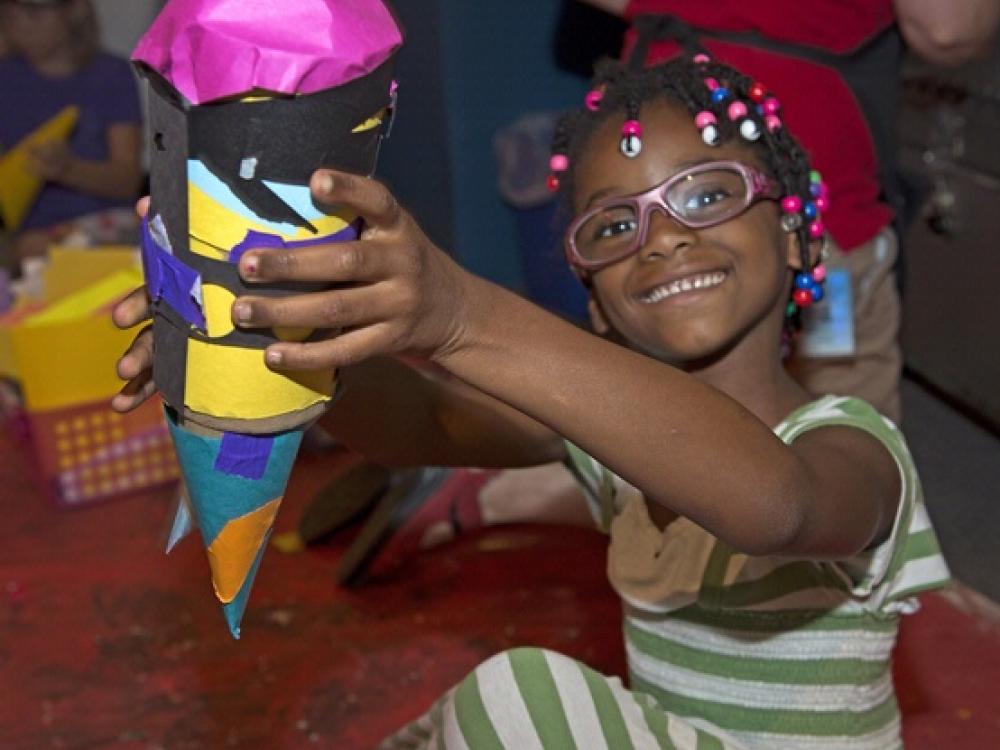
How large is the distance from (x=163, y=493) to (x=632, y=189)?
1539 mm

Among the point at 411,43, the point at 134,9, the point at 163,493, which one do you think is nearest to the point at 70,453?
the point at 163,493

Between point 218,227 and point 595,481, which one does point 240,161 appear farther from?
point 595,481

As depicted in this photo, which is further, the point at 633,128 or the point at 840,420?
the point at 633,128

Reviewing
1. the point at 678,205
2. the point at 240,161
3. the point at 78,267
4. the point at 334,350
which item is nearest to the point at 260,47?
the point at 240,161

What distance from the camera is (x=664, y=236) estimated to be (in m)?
1.34

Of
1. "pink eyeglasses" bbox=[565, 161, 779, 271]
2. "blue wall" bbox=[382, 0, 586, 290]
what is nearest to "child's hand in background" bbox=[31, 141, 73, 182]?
"blue wall" bbox=[382, 0, 586, 290]

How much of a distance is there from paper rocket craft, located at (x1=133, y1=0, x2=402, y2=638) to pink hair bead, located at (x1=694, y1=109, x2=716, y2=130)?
1.79 ft

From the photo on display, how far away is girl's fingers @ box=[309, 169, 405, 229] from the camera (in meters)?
0.82

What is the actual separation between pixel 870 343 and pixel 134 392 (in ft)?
4.33

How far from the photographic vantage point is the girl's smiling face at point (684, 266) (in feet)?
4.40

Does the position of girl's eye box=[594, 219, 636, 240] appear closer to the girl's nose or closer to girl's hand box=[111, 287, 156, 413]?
the girl's nose

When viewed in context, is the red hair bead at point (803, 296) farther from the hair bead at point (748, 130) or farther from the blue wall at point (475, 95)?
the blue wall at point (475, 95)

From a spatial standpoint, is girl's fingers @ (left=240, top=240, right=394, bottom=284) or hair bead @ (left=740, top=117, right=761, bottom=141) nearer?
girl's fingers @ (left=240, top=240, right=394, bottom=284)

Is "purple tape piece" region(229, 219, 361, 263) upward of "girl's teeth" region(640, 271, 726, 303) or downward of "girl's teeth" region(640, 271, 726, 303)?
upward
